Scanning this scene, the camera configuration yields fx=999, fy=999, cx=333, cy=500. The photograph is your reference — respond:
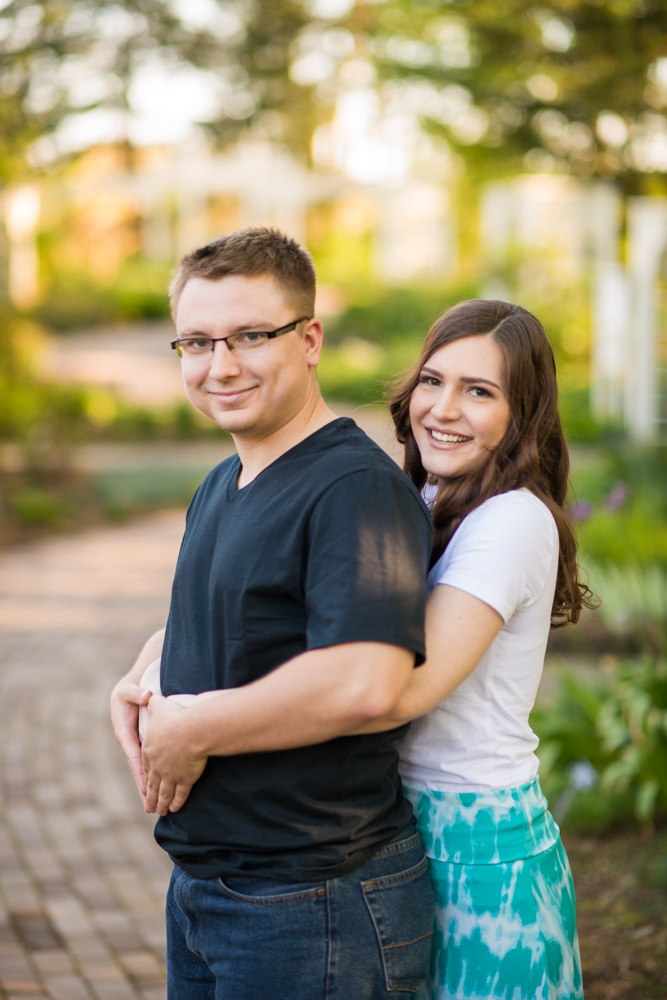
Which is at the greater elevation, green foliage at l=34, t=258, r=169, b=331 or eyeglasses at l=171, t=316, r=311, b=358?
green foliage at l=34, t=258, r=169, b=331

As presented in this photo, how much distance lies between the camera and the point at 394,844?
5.03ft

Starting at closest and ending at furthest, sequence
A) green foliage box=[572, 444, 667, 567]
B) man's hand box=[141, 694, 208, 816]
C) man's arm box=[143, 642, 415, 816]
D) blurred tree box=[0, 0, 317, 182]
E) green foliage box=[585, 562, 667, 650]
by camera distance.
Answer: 1. man's arm box=[143, 642, 415, 816]
2. man's hand box=[141, 694, 208, 816]
3. green foliage box=[585, 562, 667, 650]
4. green foliage box=[572, 444, 667, 567]
5. blurred tree box=[0, 0, 317, 182]

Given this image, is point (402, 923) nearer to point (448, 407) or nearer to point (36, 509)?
point (448, 407)

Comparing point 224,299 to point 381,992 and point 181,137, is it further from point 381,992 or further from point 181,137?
point 181,137

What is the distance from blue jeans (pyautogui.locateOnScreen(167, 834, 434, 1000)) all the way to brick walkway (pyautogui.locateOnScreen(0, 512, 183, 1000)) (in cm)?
148

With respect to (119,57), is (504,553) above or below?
below

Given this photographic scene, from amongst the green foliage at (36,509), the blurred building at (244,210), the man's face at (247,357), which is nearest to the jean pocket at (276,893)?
the man's face at (247,357)

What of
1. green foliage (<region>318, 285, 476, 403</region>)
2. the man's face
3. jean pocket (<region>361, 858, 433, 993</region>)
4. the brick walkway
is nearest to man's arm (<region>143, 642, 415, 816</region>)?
jean pocket (<region>361, 858, 433, 993</region>)

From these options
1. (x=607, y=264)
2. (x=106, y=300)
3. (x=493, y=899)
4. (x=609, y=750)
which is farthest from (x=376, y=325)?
(x=493, y=899)

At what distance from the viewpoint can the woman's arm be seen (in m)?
1.41

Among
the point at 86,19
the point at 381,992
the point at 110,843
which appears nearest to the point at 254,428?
the point at 381,992

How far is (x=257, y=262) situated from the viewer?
146cm

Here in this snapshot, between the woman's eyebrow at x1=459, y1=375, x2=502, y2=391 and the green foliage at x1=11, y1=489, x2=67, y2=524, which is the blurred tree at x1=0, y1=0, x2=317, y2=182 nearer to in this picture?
the green foliage at x1=11, y1=489, x2=67, y2=524

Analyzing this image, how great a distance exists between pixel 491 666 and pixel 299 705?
0.38 meters
